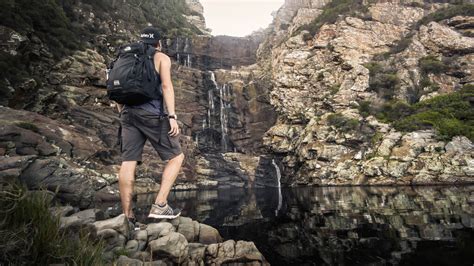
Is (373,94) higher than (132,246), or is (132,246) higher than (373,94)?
(373,94)

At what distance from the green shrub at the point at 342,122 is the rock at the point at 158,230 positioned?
24930 millimetres

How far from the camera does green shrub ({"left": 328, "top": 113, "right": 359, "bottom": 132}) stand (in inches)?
1040

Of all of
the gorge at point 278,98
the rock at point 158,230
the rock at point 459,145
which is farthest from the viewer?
the rock at point 459,145

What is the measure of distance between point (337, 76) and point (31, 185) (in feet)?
105

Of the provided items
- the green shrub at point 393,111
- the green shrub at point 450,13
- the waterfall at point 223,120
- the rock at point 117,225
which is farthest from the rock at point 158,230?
the green shrub at point 450,13

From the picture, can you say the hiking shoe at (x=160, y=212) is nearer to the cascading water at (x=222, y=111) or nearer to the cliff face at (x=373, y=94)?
the cliff face at (x=373, y=94)

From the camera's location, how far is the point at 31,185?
531cm

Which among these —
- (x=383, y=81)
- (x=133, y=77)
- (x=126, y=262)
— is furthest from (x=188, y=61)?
(x=126, y=262)

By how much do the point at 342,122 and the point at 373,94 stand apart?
5.73 metres

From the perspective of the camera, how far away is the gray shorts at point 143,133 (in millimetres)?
3857

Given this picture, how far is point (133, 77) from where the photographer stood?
11.7 ft

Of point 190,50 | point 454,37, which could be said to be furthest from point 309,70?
point 190,50

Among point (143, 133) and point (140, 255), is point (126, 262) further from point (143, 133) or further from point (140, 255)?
point (143, 133)

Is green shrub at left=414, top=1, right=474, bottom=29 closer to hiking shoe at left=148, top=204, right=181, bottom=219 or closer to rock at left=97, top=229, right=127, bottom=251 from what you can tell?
hiking shoe at left=148, top=204, right=181, bottom=219
